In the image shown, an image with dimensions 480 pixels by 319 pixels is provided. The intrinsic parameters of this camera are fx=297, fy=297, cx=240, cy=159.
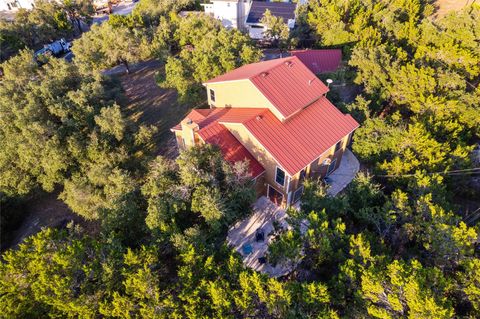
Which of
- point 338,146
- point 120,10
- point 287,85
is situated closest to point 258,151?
point 287,85

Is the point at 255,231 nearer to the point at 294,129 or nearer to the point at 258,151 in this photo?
the point at 258,151

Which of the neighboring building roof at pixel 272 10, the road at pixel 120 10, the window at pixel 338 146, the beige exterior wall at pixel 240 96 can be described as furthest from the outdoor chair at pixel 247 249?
the road at pixel 120 10

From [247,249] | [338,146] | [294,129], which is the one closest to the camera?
[247,249]

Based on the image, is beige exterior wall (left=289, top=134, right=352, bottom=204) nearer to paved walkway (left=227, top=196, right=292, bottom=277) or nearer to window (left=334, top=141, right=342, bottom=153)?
window (left=334, top=141, right=342, bottom=153)

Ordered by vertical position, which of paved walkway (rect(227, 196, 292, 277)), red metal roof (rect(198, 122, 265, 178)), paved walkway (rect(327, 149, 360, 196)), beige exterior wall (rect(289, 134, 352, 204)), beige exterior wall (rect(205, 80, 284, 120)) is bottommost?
paved walkway (rect(227, 196, 292, 277))

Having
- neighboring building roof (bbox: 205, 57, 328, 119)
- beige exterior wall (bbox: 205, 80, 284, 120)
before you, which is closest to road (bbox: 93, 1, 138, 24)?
beige exterior wall (bbox: 205, 80, 284, 120)

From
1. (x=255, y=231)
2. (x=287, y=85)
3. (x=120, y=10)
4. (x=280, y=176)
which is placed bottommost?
(x=255, y=231)
